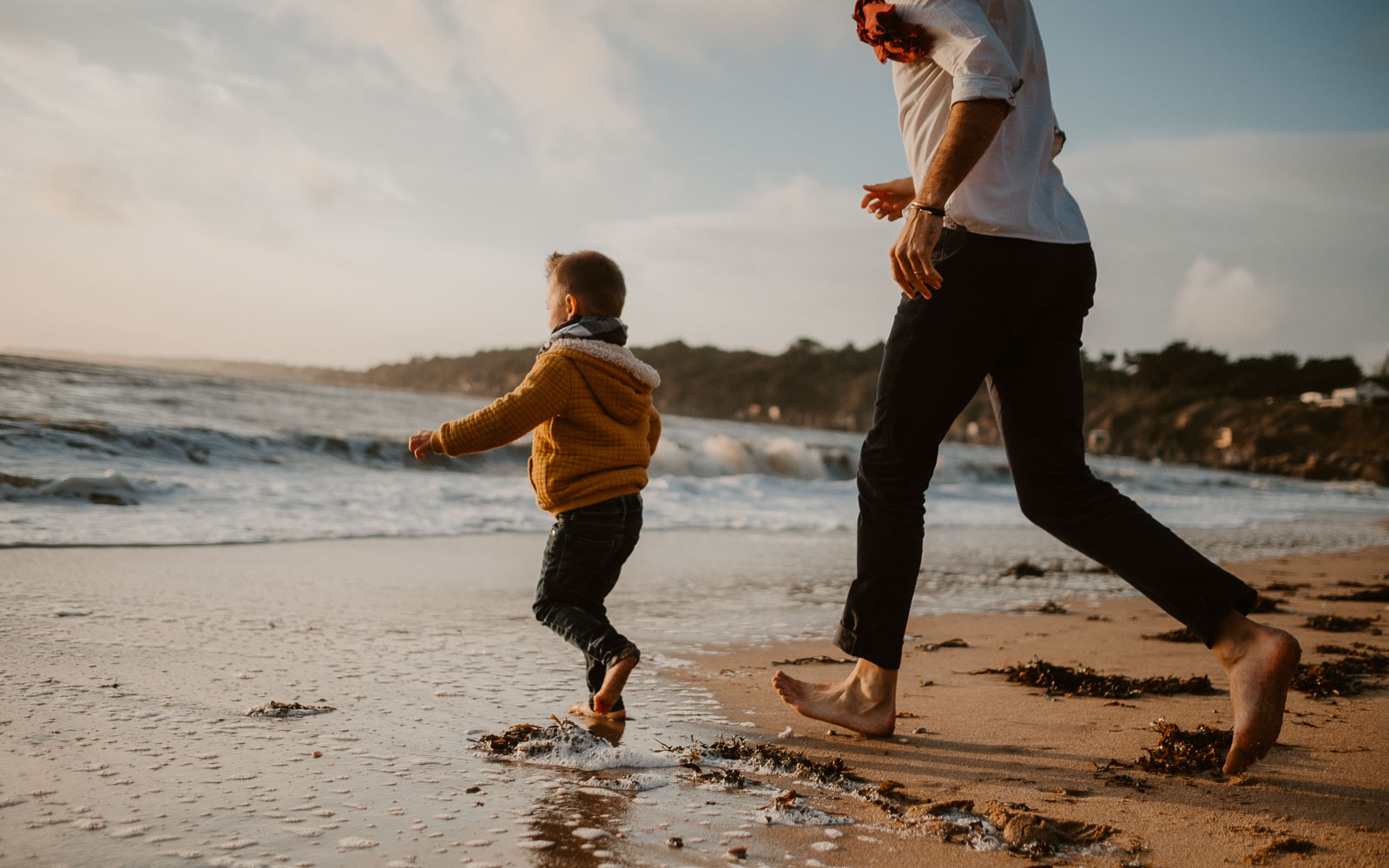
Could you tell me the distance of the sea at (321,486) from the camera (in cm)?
611

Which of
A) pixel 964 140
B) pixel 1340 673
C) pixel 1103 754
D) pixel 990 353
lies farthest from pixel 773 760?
pixel 1340 673

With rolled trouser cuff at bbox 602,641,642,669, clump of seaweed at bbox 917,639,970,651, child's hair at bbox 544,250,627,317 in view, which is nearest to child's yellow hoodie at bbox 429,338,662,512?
child's hair at bbox 544,250,627,317

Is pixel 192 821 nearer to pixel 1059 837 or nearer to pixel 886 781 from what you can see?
pixel 886 781

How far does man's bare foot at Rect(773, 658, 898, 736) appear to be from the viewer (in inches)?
80.8

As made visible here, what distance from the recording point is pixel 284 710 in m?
2.05

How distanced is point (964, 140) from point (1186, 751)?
1329 mm

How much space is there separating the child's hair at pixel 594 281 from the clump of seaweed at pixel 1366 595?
432cm

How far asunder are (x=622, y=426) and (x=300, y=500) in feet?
18.2

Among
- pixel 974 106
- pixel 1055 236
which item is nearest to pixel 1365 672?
pixel 1055 236

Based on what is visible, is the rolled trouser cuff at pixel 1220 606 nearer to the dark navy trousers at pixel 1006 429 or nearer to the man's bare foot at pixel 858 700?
the dark navy trousers at pixel 1006 429

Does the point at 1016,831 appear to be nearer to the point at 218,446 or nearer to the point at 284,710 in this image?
the point at 284,710

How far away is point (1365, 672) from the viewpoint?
8.78 ft

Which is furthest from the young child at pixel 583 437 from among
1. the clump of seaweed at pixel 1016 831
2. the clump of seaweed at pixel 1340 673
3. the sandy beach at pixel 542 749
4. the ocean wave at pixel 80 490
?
the ocean wave at pixel 80 490

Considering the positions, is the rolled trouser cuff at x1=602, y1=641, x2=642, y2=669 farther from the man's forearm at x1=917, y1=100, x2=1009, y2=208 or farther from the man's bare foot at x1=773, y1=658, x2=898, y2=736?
the man's forearm at x1=917, y1=100, x2=1009, y2=208
